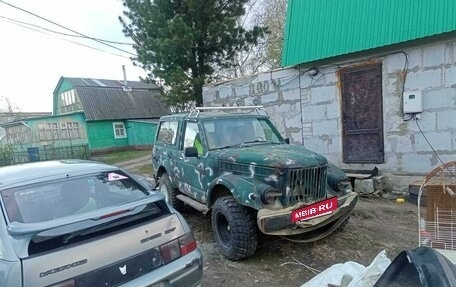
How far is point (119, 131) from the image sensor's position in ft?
92.5

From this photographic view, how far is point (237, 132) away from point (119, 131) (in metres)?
25.0

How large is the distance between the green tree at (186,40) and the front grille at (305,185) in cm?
867

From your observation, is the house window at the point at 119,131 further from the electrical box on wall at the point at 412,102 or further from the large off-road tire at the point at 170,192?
the electrical box on wall at the point at 412,102

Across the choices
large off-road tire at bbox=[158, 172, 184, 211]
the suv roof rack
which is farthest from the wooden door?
Result: large off-road tire at bbox=[158, 172, 184, 211]

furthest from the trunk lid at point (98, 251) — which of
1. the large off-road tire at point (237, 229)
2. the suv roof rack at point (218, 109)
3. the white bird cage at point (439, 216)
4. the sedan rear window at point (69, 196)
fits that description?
the suv roof rack at point (218, 109)

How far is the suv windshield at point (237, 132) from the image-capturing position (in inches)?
198

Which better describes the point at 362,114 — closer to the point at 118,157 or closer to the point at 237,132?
the point at 237,132

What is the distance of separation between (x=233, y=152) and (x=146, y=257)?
7.33ft

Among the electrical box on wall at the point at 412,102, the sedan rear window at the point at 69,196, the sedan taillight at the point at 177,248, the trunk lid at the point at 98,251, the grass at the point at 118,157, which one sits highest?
the electrical box on wall at the point at 412,102

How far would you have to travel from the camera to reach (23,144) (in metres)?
27.1

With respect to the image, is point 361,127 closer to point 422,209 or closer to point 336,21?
point 336,21

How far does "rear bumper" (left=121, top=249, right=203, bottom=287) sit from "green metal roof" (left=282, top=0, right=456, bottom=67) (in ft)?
19.4

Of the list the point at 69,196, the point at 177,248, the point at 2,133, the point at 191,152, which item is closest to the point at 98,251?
the point at 177,248

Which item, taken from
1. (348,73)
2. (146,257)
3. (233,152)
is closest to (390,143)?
(348,73)
